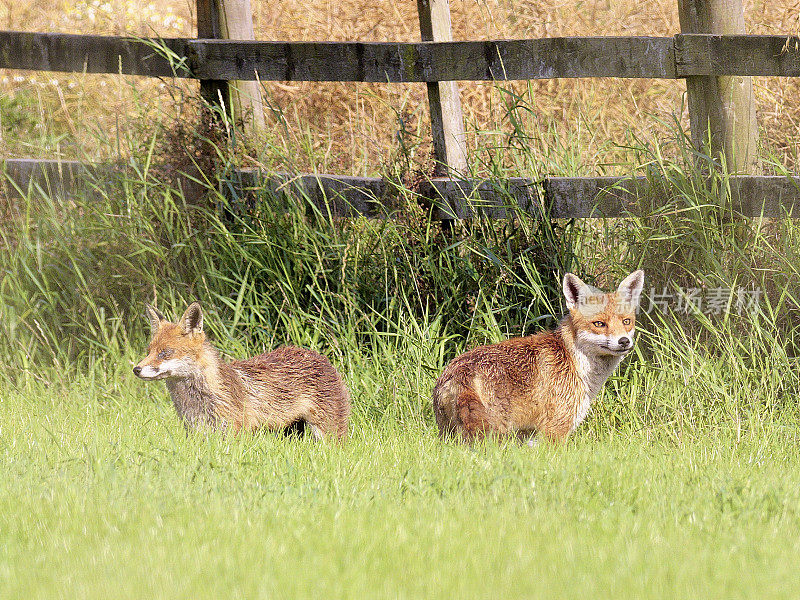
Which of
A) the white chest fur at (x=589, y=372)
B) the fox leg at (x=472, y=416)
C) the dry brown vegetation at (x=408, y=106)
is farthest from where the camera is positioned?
the dry brown vegetation at (x=408, y=106)

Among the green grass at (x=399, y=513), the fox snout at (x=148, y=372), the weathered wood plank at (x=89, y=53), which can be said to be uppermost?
the weathered wood plank at (x=89, y=53)


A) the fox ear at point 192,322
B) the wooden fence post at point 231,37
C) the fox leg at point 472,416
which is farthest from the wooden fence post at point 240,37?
the fox leg at point 472,416

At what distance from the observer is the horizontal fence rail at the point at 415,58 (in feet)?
19.1

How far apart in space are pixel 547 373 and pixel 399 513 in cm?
156

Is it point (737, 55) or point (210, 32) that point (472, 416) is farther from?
point (210, 32)

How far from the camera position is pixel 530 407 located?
5.43 meters

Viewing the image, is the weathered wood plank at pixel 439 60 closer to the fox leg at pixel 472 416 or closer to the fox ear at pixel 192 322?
the fox ear at pixel 192 322

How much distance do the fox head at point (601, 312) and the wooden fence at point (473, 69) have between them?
729mm

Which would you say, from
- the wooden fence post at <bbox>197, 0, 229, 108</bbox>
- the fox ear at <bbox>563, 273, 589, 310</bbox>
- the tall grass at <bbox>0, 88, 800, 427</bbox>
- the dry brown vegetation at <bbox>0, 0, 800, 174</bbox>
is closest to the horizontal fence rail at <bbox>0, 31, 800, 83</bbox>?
the wooden fence post at <bbox>197, 0, 229, 108</bbox>

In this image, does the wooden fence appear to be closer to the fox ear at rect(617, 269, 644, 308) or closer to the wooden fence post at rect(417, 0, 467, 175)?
the wooden fence post at rect(417, 0, 467, 175)

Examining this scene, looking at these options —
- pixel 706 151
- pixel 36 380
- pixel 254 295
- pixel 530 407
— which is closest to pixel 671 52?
pixel 706 151

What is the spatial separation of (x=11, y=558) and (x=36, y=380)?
348 cm

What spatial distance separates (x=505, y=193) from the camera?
6250 mm

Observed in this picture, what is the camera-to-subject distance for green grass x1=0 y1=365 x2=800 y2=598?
137 inches
